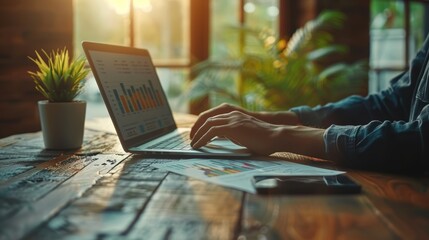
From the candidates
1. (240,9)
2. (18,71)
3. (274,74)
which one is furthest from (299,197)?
(240,9)

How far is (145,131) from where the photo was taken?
1323 mm

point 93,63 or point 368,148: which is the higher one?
point 93,63

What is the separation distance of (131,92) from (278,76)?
6.03 ft

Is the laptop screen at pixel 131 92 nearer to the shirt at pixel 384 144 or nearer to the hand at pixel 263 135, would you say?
the hand at pixel 263 135

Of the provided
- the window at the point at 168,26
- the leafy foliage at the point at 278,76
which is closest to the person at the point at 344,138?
the leafy foliage at the point at 278,76

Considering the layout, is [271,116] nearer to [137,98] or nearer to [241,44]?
[137,98]

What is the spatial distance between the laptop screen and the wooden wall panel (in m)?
0.95

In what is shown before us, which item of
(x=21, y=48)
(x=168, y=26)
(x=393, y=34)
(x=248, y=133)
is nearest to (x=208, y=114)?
(x=248, y=133)

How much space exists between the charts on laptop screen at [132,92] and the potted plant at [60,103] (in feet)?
0.23

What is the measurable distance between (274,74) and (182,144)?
191 cm

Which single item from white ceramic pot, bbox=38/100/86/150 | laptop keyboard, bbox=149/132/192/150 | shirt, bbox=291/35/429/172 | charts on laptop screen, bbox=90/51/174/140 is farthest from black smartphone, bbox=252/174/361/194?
white ceramic pot, bbox=38/100/86/150

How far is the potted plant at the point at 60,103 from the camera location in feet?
4.08

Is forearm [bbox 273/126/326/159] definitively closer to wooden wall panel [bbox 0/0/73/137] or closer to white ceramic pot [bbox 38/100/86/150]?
white ceramic pot [bbox 38/100/86/150]

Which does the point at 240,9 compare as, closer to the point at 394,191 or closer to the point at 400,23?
the point at 400,23
